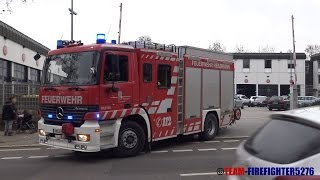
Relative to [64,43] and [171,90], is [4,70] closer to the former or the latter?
[64,43]

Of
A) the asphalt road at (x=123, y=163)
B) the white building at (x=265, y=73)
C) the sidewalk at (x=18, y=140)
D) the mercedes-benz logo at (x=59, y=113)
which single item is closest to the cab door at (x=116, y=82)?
the mercedes-benz logo at (x=59, y=113)

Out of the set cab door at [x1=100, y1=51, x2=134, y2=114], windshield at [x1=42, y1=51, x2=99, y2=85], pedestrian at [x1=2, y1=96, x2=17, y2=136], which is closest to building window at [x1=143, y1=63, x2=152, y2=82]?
cab door at [x1=100, y1=51, x2=134, y2=114]

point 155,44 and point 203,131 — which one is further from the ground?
point 155,44

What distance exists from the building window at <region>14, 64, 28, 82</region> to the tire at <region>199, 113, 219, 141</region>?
77.0ft

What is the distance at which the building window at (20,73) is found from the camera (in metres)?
36.0

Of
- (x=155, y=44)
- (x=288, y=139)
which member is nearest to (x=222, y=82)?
(x=155, y=44)

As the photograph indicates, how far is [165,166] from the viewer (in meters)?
10.6

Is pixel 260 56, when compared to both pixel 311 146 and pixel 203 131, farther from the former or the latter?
pixel 311 146

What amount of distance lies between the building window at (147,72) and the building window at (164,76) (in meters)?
0.44

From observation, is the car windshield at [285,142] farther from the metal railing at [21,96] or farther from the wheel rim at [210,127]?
the metal railing at [21,96]

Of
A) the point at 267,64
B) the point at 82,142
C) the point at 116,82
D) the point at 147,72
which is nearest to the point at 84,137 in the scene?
the point at 82,142

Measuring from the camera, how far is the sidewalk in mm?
15938

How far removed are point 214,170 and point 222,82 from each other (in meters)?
6.94

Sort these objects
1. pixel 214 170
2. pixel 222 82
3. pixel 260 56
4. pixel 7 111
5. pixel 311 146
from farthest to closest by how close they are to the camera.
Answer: pixel 260 56
pixel 7 111
pixel 222 82
pixel 214 170
pixel 311 146
